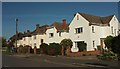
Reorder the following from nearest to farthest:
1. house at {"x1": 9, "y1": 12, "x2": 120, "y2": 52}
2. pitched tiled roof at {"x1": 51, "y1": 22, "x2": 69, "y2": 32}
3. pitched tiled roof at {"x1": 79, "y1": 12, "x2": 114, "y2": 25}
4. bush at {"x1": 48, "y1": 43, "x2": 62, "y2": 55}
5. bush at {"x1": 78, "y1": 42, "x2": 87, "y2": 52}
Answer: bush at {"x1": 48, "y1": 43, "x2": 62, "y2": 55} < bush at {"x1": 78, "y1": 42, "x2": 87, "y2": 52} < house at {"x1": 9, "y1": 12, "x2": 120, "y2": 52} < pitched tiled roof at {"x1": 79, "y1": 12, "x2": 114, "y2": 25} < pitched tiled roof at {"x1": 51, "y1": 22, "x2": 69, "y2": 32}

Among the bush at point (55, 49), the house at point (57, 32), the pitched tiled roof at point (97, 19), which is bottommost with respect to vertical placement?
the bush at point (55, 49)

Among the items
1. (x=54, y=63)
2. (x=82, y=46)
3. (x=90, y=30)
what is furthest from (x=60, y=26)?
(x=54, y=63)

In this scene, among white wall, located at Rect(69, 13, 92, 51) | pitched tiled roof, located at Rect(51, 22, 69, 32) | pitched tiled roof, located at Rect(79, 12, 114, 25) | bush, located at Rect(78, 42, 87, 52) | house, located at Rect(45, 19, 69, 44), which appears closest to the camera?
bush, located at Rect(78, 42, 87, 52)

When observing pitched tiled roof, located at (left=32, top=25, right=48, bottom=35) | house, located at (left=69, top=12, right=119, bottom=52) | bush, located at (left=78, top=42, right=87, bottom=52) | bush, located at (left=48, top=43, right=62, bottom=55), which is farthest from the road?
pitched tiled roof, located at (left=32, top=25, right=48, bottom=35)

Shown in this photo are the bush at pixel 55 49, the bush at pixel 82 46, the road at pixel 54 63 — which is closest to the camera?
the road at pixel 54 63

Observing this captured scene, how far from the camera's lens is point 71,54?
124 feet

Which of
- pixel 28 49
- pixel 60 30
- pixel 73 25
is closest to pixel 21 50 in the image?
pixel 28 49

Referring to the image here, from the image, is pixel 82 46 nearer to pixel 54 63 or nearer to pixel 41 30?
pixel 54 63

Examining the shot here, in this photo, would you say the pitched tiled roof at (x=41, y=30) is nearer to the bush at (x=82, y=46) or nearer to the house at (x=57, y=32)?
the house at (x=57, y=32)

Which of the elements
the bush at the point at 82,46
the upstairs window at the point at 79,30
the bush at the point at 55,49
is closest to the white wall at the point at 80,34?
the upstairs window at the point at 79,30

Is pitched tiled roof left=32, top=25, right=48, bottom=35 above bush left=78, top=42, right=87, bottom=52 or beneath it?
above

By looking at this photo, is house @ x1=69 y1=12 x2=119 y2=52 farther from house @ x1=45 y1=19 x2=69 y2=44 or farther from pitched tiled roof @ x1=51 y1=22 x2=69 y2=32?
pitched tiled roof @ x1=51 y1=22 x2=69 y2=32

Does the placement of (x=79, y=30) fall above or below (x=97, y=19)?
below

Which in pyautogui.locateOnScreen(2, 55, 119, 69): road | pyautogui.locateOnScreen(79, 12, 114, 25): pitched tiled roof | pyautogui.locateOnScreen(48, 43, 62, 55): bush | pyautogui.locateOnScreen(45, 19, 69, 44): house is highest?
pyautogui.locateOnScreen(79, 12, 114, 25): pitched tiled roof
